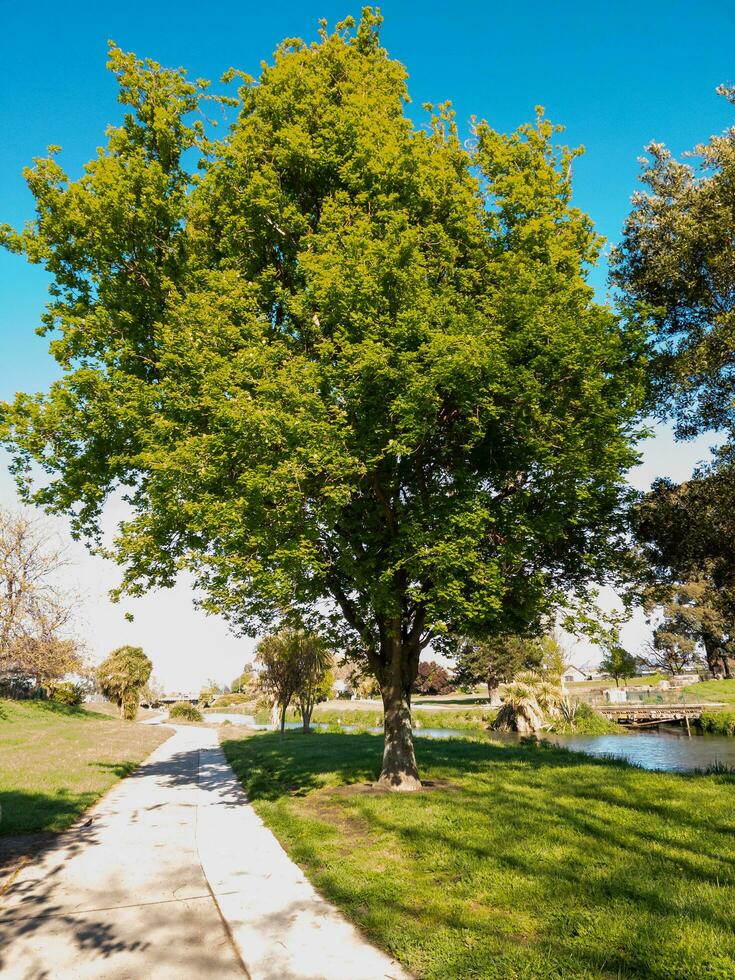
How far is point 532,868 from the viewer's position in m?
6.18

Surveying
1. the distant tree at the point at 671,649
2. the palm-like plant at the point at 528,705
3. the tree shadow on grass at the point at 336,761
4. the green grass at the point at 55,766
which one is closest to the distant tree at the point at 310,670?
the tree shadow on grass at the point at 336,761

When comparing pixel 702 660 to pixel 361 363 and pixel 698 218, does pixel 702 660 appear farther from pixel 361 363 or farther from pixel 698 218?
pixel 361 363

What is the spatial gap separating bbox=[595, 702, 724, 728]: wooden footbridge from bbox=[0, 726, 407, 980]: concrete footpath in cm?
3849

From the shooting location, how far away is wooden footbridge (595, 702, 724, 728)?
39688 mm

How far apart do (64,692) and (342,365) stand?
40.8 meters

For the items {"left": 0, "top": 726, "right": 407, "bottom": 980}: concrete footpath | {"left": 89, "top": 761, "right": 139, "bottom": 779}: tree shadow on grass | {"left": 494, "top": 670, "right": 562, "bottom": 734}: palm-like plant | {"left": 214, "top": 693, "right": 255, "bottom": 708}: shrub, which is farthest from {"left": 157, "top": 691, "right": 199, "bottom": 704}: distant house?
{"left": 0, "top": 726, "right": 407, "bottom": 980}: concrete footpath

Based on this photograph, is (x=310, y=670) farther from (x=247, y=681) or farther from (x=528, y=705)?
(x=247, y=681)

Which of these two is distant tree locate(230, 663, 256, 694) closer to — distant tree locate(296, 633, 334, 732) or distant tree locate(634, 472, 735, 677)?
distant tree locate(296, 633, 334, 732)

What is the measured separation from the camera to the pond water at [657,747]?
70.6ft

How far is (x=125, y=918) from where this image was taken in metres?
5.30

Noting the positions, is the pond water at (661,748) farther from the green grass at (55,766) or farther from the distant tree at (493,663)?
the distant tree at (493,663)

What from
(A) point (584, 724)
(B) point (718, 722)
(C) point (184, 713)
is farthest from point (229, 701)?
(B) point (718, 722)

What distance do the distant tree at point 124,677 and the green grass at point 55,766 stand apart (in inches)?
400

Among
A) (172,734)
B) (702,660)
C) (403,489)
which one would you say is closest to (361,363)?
(403,489)
